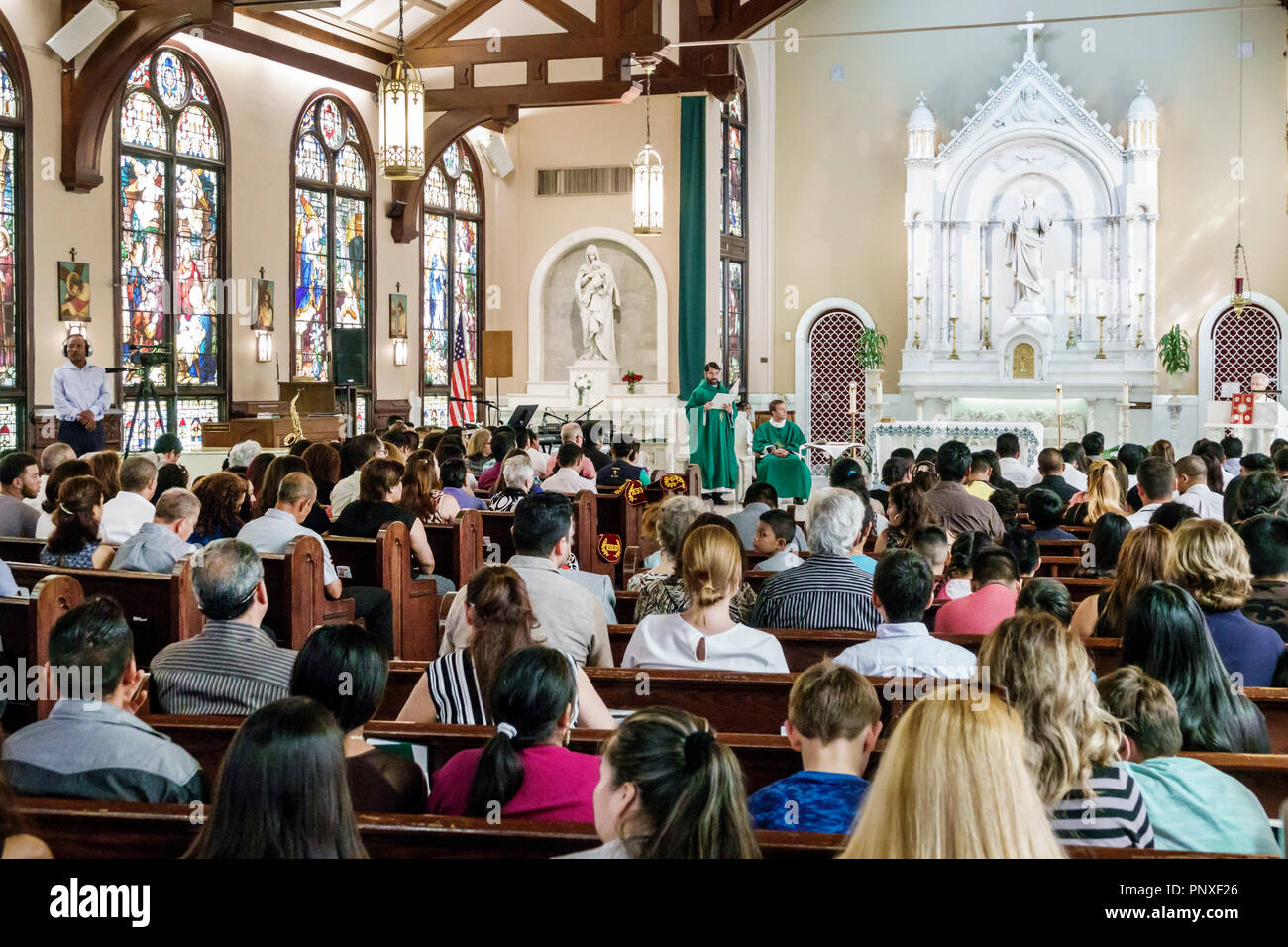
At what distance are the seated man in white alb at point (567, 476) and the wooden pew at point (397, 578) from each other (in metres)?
2.14

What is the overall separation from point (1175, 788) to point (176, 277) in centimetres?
1078

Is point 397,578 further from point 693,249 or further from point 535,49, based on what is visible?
point 693,249

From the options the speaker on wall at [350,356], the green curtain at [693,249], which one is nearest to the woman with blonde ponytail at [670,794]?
the speaker on wall at [350,356]

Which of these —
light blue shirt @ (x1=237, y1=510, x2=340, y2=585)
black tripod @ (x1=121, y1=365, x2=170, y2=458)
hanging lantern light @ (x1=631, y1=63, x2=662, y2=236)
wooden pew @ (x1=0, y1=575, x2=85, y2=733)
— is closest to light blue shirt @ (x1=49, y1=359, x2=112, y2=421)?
black tripod @ (x1=121, y1=365, x2=170, y2=458)

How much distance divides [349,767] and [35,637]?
1404mm

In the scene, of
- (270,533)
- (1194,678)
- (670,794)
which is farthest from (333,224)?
(670,794)

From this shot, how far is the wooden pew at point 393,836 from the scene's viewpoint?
2174mm

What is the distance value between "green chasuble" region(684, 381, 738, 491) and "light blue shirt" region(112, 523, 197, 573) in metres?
8.66

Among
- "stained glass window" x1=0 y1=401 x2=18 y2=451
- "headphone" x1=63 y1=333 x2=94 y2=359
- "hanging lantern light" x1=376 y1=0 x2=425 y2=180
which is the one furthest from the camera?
"stained glass window" x1=0 y1=401 x2=18 y2=451

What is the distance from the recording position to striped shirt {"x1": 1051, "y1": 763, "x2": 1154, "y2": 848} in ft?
7.84

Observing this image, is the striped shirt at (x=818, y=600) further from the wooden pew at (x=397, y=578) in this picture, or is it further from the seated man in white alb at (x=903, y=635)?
the wooden pew at (x=397, y=578)

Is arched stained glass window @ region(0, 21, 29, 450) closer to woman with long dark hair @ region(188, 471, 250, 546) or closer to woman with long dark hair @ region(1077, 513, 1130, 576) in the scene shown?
woman with long dark hair @ region(188, 471, 250, 546)
